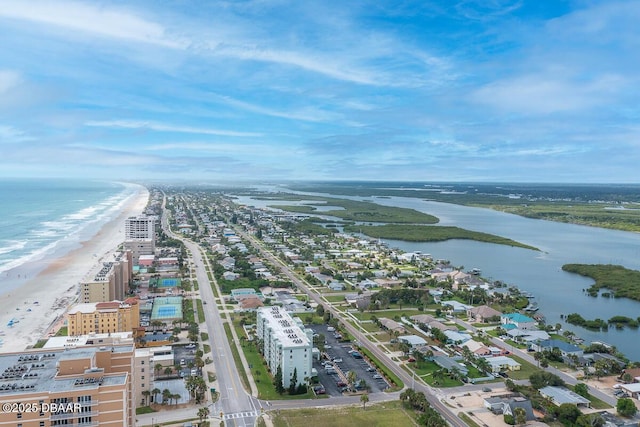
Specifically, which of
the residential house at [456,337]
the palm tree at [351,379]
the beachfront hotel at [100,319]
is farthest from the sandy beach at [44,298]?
the residential house at [456,337]

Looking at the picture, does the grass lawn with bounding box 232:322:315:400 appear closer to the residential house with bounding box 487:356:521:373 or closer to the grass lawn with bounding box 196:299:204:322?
the grass lawn with bounding box 196:299:204:322

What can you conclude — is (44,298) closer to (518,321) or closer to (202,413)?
(202,413)

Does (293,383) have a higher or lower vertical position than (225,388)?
higher

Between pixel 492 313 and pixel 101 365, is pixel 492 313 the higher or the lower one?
the lower one

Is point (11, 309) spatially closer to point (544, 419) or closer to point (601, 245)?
point (544, 419)

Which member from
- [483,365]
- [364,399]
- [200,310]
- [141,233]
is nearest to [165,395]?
[364,399]

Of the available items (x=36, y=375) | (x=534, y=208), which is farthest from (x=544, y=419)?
(x=534, y=208)
